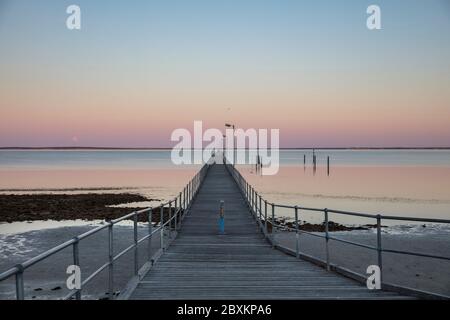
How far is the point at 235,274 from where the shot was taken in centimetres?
768

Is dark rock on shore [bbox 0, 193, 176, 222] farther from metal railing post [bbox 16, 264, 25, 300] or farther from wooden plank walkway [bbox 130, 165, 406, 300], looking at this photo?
metal railing post [bbox 16, 264, 25, 300]

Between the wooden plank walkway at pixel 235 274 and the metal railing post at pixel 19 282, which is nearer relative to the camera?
the metal railing post at pixel 19 282

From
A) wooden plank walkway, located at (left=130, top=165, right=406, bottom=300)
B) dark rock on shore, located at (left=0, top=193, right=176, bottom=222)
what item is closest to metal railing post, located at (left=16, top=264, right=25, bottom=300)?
wooden plank walkway, located at (left=130, top=165, right=406, bottom=300)

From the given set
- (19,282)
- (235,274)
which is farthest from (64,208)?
(19,282)

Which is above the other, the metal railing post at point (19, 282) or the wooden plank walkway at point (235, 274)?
the metal railing post at point (19, 282)

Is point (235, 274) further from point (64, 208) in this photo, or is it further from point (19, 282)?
point (64, 208)

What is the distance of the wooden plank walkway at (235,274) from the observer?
5.98m

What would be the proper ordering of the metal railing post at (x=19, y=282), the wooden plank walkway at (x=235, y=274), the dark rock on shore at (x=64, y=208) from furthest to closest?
1. the dark rock on shore at (x=64, y=208)
2. the wooden plank walkway at (x=235, y=274)
3. the metal railing post at (x=19, y=282)

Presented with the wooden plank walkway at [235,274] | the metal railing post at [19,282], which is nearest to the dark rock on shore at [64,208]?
the wooden plank walkway at [235,274]

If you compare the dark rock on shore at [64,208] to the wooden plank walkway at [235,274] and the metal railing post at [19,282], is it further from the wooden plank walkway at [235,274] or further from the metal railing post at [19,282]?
the metal railing post at [19,282]

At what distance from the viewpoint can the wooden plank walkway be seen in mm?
5984

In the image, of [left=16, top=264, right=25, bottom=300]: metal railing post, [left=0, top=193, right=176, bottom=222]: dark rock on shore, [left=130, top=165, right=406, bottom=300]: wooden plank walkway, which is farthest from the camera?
[left=0, top=193, right=176, bottom=222]: dark rock on shore
